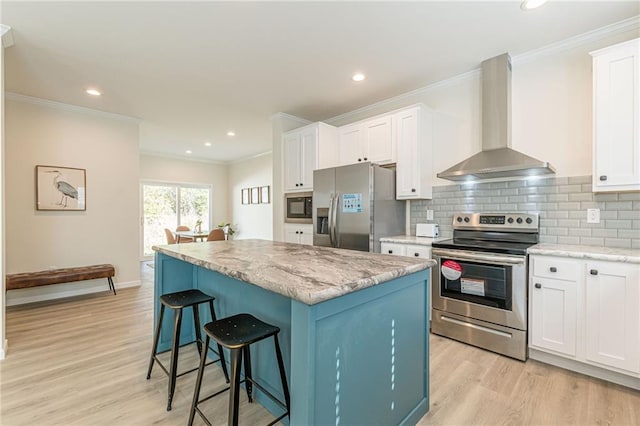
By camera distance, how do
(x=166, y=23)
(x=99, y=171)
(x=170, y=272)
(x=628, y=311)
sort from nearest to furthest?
(x=628, y=311)
(x=166, y=23)
(x=170, y=272)
(x=99, y=171)

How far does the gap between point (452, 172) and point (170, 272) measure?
2.74 meters

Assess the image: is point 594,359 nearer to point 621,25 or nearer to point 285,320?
point 285,320

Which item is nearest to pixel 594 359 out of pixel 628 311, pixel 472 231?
pixel 628 311

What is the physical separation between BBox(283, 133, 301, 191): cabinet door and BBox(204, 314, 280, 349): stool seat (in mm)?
2786

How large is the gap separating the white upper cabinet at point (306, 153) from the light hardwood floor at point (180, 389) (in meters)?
2.45

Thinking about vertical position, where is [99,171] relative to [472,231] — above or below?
above

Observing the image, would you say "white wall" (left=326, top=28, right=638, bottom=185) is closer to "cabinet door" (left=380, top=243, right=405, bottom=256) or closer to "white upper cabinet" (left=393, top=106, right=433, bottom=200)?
"white upper cabinet" (left=393, top=106, right=433, bottom=200)

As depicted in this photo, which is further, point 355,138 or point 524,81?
point 355,138

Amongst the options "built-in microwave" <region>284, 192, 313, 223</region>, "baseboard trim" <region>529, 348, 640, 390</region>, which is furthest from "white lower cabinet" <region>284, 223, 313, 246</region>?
"baseboard trim" <region>529, 348, 640, 390</region>

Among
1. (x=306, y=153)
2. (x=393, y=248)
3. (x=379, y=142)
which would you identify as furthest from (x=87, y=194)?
(x=393, y=248)

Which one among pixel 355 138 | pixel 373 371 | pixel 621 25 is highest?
pixel 621 25

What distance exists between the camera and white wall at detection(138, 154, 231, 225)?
717 cm

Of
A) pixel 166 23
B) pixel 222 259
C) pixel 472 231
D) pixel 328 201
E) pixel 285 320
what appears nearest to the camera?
pixel 285 320

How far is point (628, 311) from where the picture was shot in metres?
1.92
